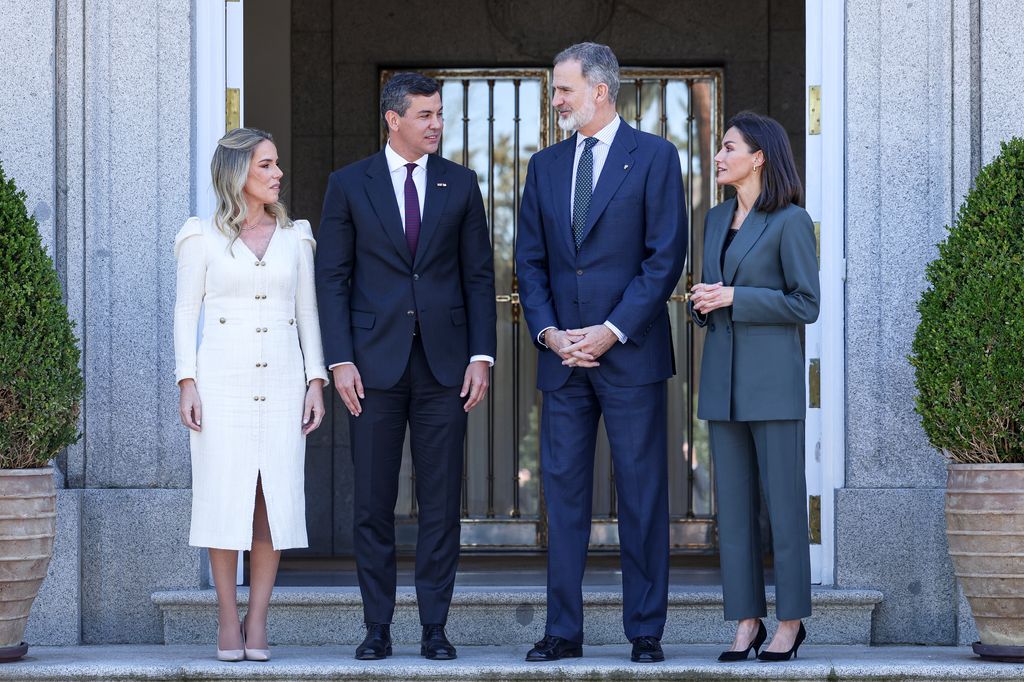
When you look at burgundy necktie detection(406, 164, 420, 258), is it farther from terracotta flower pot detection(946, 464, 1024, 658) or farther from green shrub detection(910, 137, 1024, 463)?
terracotta flower pot detection(946, 464, 1024, 658)

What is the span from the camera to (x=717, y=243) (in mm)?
5172

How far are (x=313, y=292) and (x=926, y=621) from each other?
2.57 metres

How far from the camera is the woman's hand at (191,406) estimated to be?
5059 mm

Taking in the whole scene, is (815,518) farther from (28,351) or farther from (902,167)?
(28,351)

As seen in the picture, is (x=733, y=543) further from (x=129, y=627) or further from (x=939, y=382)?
(x=129, y=627)

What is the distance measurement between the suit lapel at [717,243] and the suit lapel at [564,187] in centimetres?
47

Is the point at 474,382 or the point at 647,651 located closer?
the point at 647,651

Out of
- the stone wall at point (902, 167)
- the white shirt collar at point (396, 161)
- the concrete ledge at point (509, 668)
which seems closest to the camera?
the concrete ledge at point (509, 668)

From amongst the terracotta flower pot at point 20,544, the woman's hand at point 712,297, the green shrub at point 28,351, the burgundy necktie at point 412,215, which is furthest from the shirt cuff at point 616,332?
the terracotta flower pot at point 20,544

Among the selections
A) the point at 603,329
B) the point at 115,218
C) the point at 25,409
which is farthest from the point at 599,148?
the point at 25,409

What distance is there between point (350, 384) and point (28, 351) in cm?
109

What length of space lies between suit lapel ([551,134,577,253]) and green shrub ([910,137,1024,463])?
1.26 m

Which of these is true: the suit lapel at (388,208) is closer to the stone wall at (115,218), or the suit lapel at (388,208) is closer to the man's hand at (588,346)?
the man's hand at (588,346)

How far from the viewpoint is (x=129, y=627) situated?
5844mm
